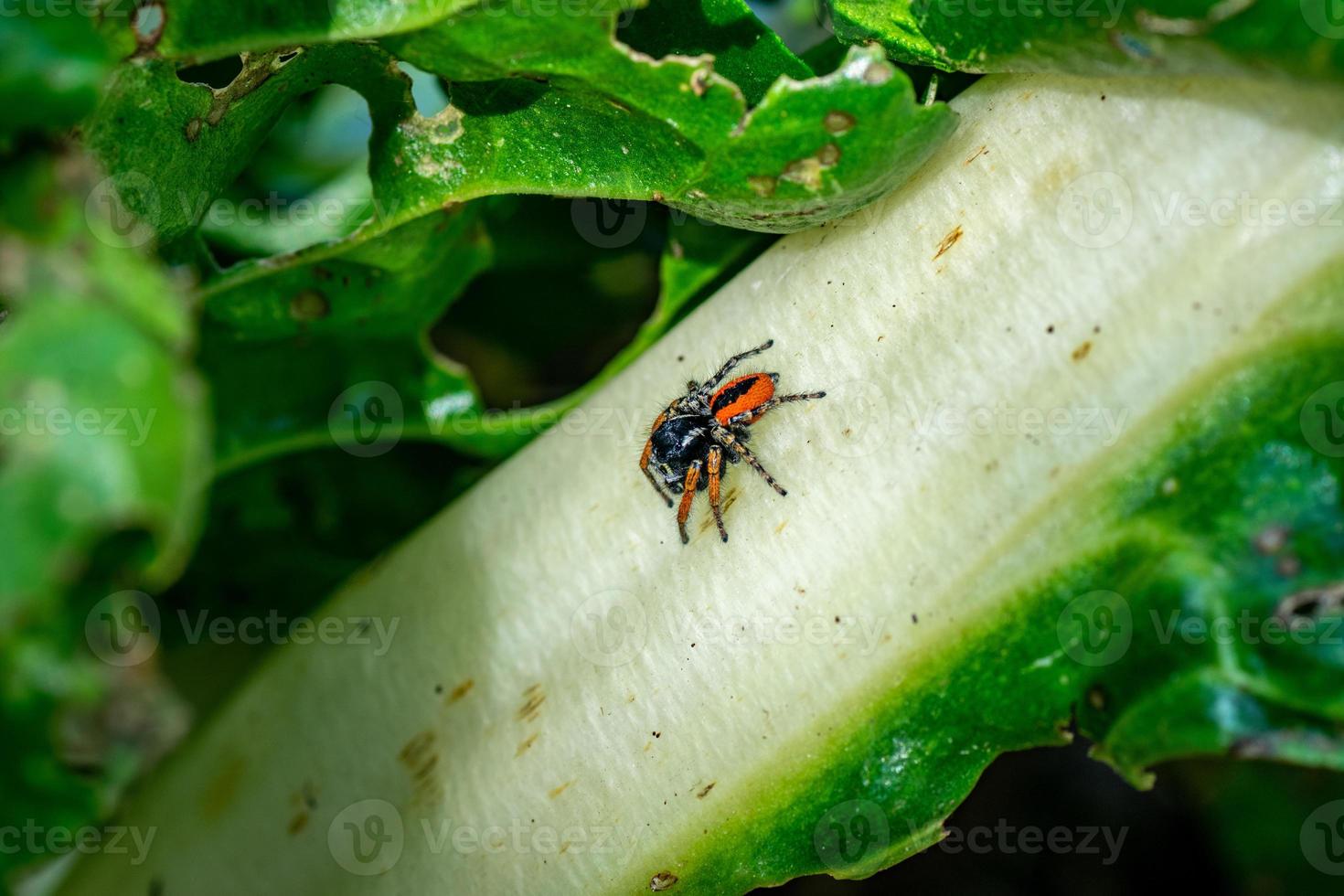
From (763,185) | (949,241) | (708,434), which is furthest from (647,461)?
(949,241)

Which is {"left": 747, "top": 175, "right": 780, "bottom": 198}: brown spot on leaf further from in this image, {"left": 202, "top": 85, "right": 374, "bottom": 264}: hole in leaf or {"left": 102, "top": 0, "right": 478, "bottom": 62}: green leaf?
{"left": 202, "top": 85, "right": 374, "bottom": 264}: hole in leaf

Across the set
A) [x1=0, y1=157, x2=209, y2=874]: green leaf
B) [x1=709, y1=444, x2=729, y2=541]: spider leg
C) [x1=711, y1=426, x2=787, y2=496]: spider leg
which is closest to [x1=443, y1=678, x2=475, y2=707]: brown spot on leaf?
[x1=709, y1=444, x2=729, y2=541]: spider leg

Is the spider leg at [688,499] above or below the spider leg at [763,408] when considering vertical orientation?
below

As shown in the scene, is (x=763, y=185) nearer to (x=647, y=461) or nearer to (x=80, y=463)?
(x=647, y=461)

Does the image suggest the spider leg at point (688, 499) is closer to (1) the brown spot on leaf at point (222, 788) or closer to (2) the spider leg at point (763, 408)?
(2) the spider leg at point (763, 408)

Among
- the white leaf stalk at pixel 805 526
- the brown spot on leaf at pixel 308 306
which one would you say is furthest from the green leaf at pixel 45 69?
the white leaf stalk at pixel 805 526

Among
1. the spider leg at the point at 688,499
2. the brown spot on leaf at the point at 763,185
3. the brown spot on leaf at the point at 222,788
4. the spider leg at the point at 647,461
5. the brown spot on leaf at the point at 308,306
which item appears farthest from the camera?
the brown spot on leaf at the point at 222,788
